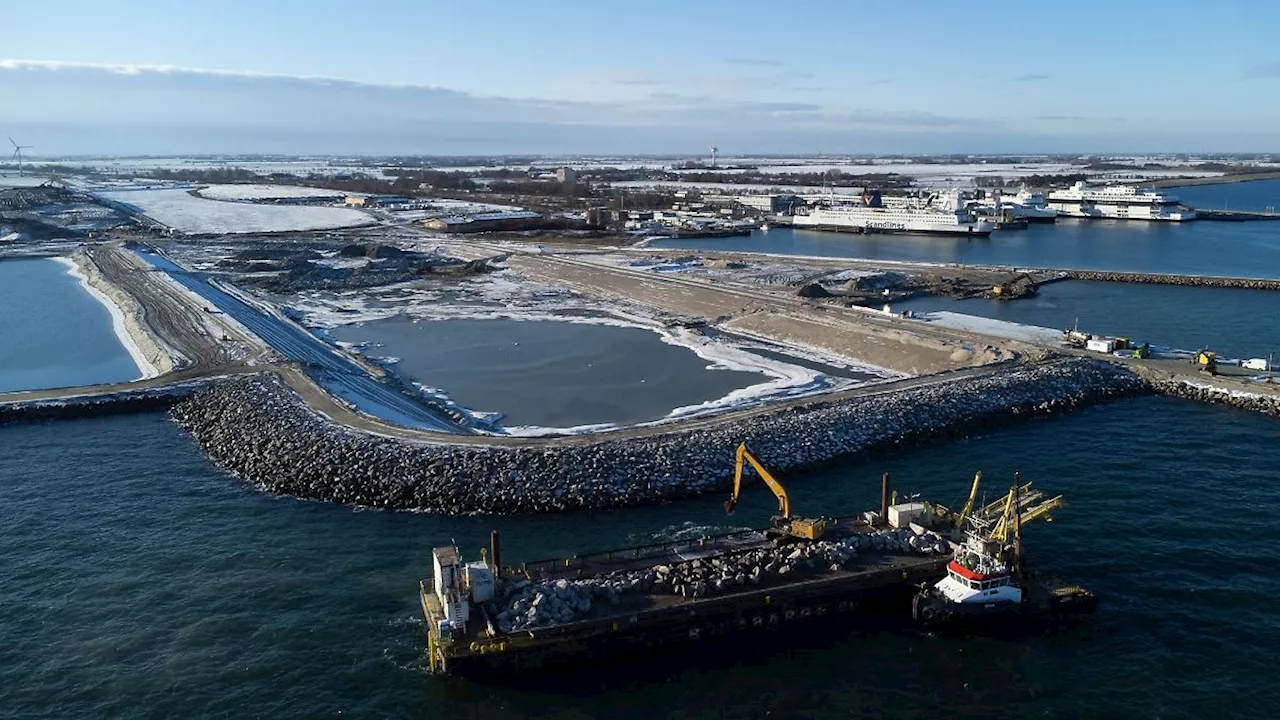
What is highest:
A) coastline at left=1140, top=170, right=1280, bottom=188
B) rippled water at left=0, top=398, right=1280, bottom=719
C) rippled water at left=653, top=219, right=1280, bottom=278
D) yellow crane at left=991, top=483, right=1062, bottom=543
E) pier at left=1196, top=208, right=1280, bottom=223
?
coastline at left=1140, top=170, right=1280, bottom=188

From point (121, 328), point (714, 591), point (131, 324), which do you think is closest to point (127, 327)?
point (131, 324)

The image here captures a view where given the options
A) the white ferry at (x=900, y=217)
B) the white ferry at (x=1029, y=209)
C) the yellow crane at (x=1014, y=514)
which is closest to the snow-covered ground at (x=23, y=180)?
the white ferry at (x=900, y=217)

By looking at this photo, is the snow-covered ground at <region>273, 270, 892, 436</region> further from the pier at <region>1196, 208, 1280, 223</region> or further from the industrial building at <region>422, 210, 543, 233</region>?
the pier at <region>1196, 208, 1280, 223</region>

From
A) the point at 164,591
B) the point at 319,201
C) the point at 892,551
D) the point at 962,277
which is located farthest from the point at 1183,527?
the point at 319,201

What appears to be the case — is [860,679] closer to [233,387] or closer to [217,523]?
[217,523]

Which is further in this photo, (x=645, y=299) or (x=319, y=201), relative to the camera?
(x=319, y=201)

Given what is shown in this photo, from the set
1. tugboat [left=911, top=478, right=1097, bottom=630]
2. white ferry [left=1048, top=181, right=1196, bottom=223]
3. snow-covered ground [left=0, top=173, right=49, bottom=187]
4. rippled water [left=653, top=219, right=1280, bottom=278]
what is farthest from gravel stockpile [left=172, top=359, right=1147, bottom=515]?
snow-covered ground [left=0, top=173, right=49, bottom=187]

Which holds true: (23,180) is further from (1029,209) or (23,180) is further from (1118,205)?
(1118,205)
